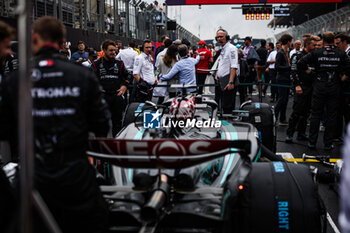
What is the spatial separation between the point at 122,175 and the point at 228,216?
4.64 feet

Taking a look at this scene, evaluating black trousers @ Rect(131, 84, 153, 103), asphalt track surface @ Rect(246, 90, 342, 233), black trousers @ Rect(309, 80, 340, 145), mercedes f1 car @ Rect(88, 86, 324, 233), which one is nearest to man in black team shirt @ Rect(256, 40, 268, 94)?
asphalt track surface @ Rect(246, 90, 342, 233)

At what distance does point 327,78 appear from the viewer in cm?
719

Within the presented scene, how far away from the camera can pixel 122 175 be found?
13.1 ft

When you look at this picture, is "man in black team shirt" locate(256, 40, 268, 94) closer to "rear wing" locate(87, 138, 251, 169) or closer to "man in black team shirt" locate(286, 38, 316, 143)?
"man in black team shirt" locate(286, 38, 316, 143)

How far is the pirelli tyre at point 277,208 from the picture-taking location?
128 inches

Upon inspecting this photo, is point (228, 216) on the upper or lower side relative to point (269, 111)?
lower

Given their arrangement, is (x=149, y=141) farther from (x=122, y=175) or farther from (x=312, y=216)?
(x=312, y=216)

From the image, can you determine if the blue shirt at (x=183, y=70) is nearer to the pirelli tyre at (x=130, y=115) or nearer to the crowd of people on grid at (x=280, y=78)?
the crowd of people on grid at (x=280, y=78)

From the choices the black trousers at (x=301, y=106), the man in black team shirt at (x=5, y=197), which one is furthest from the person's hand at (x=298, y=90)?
the man in black team shirt at (x=5, y=197)

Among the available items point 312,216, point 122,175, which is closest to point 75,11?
point 122,175

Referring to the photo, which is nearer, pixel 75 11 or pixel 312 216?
pixel 312 216

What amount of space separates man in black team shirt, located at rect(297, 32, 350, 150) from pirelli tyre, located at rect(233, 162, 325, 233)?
4.19 m

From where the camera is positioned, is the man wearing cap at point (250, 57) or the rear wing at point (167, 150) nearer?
the rear wing at point (167, 150)

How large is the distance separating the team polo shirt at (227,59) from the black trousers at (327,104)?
1550 millimetres
